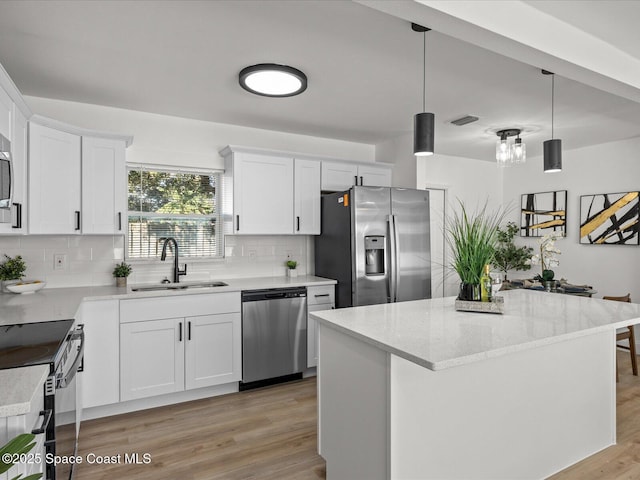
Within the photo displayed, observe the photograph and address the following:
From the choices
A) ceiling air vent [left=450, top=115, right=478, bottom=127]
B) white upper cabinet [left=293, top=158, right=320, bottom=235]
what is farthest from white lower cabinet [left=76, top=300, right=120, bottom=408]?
ceiling air vent [left=450, top=115, right=478, bottom=127]

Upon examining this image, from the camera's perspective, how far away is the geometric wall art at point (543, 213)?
5199 millimetres

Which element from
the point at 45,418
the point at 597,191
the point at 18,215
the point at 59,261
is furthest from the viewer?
the point at 597,191

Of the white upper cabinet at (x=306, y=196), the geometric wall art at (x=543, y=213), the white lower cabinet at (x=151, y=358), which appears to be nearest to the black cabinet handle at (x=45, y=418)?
the white lower cabinet at (x=151, y=358)

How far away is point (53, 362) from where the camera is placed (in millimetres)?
1437

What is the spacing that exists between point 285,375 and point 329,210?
166cm

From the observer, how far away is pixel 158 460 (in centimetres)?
242

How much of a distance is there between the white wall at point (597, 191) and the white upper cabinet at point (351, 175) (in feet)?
7.97

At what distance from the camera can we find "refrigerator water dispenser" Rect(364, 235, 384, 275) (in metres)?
3.76

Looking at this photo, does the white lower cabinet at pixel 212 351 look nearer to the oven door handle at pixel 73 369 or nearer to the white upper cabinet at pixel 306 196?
the oven door handle at pixel 73 369

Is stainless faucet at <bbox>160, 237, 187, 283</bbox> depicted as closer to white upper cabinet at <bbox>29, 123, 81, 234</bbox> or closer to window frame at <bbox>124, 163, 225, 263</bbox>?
window frame at <bbox>124, 163, 225, 263</bbox>

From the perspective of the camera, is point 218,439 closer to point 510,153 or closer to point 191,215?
point 191,215

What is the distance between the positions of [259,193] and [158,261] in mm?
1143

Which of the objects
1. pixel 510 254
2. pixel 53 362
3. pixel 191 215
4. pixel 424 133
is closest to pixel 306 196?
pixel 191 215

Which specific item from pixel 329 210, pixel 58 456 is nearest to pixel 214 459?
pixel 58 456
